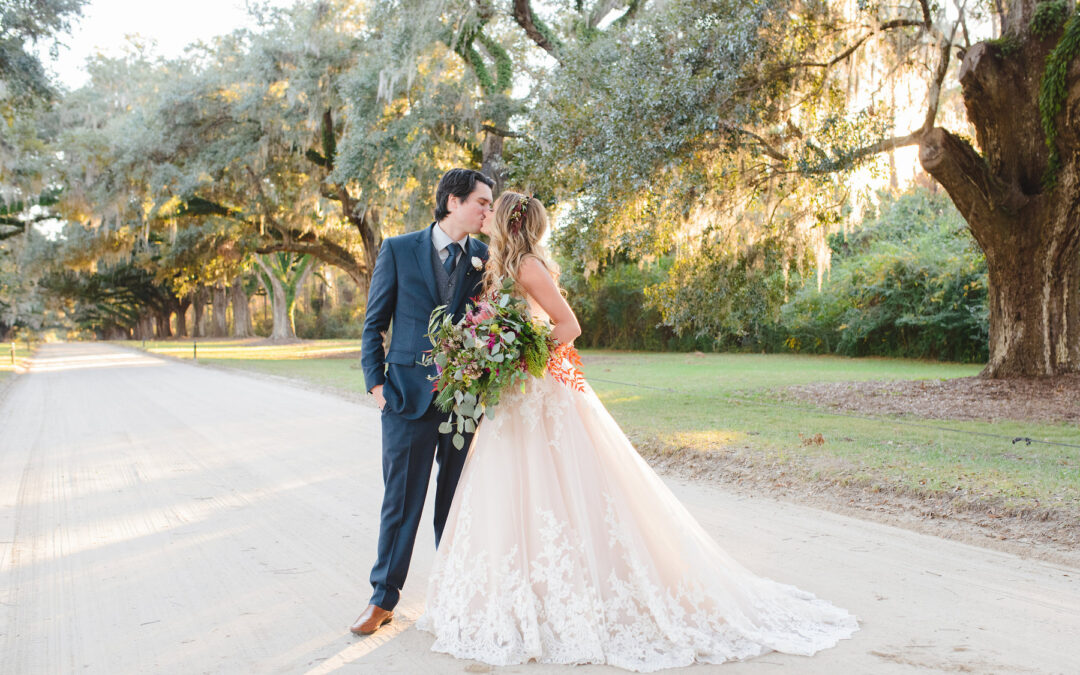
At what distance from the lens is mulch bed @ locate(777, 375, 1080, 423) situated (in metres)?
10.3

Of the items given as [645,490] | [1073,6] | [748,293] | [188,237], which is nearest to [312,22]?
[188,237]

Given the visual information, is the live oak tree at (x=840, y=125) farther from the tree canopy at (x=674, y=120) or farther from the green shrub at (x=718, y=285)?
the green shrub at (x=718, y=285)

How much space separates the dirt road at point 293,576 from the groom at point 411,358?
457mm

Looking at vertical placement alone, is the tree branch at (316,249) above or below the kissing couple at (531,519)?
above

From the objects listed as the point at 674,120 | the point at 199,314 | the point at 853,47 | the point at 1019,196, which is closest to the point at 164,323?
the point at 199,314

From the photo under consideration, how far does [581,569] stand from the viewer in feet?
11.6

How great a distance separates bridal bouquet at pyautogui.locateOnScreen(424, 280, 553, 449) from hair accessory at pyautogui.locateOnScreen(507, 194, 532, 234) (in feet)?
0.87

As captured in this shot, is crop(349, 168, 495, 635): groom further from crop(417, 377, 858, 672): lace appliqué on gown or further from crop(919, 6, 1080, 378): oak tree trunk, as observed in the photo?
crop(919, 6, 1080, 378): oak tree trunk

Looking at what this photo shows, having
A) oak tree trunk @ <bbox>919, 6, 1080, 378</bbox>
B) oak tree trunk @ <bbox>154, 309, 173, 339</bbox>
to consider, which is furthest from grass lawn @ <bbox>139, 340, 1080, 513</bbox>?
oak tree trunk @ <bbox>154, 309, 173, 339</bbox>

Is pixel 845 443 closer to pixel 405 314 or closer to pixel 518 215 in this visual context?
pixel 518 215

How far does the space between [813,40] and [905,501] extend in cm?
741

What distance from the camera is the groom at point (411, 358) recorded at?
3.79 metres

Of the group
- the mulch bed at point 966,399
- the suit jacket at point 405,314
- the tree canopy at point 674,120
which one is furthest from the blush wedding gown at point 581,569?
the mulch bed at point 966,399

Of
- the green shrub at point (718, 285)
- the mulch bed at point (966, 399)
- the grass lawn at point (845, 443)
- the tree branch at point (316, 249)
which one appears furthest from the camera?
the tree branch at point (316, 249)
